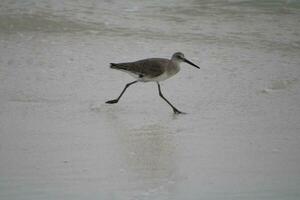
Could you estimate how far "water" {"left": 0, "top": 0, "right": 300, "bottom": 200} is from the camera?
5062mm

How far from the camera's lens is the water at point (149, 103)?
506 cm

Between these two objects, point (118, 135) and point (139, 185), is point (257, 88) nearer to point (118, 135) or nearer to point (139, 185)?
point (118, 135)

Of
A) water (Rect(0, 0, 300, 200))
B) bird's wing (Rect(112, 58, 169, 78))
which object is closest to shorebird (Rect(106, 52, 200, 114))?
bird's wing (Rect(112, 58, 169, 78))

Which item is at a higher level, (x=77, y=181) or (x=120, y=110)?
(x=77, y=181)

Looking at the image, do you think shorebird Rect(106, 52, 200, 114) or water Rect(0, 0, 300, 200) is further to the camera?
shorebird Rect(106, 52, 200, 114)

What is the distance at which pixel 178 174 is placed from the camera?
521 centimetres

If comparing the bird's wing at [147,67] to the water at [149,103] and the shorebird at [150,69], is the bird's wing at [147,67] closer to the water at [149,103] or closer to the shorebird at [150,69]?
the shorebird at [150,69]

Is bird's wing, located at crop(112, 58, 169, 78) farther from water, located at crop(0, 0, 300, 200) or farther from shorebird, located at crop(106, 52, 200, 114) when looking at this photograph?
water, located at crop(0, 0, 300, 200)

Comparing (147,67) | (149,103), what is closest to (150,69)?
(147,67)

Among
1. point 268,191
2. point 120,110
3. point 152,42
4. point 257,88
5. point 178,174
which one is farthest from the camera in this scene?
point 152,42

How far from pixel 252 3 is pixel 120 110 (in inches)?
211

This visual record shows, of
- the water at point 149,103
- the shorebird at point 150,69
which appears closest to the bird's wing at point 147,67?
the shorebird at point 150,69

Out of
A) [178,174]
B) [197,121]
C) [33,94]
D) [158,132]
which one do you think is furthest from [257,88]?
[178,174]

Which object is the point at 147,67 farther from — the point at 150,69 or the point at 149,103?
the point at 149,103
